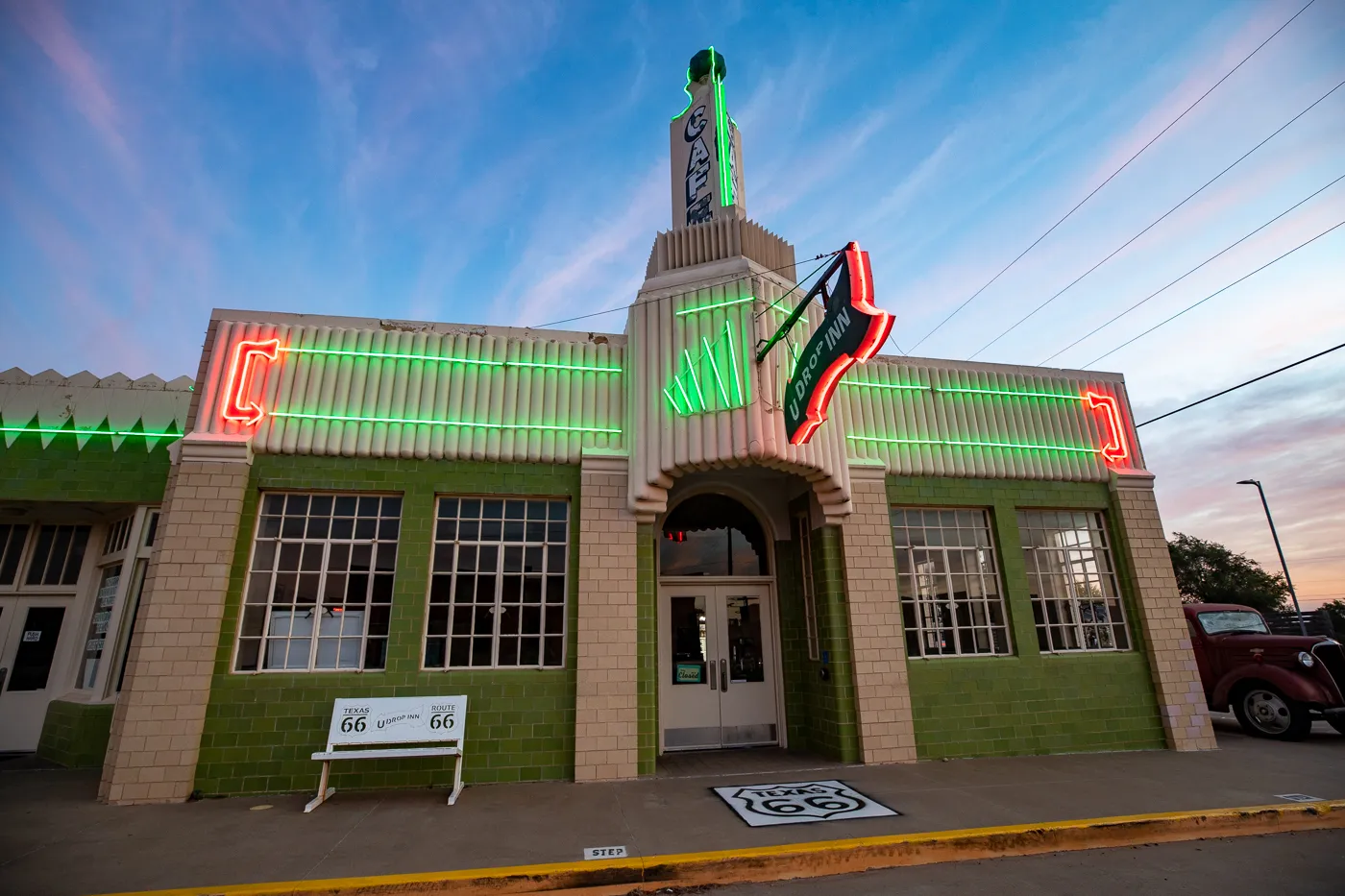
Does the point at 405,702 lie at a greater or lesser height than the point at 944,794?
greater

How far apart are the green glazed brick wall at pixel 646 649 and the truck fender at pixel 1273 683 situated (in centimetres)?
939

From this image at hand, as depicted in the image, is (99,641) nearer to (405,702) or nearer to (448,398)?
(405,702)

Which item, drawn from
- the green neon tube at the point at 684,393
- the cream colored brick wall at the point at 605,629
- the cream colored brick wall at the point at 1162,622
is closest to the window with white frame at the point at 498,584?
the cream colored brick wall at the point at 605,629

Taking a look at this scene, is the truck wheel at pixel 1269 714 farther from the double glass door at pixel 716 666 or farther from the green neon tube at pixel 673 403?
the green neon tube at pixel 673 403

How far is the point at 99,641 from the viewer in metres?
9.41

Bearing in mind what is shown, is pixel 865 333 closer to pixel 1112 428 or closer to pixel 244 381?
Answer: pixel 1112 428

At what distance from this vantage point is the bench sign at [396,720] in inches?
275

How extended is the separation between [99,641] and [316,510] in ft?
14.7

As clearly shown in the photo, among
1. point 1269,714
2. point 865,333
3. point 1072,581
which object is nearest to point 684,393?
point 865,333

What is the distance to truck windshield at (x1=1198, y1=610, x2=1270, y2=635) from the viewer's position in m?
11.0

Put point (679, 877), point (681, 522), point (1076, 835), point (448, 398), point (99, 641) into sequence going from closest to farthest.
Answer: point (679, 877) → point (1076, 835) → point (448, 398) → point (99, 641) → point (681, 522)

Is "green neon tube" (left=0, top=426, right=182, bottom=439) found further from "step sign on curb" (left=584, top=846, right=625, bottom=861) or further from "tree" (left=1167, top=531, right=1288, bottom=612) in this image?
"tree" (left=1167, top=531, right=1288, bottom=612)

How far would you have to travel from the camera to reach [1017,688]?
9125mm

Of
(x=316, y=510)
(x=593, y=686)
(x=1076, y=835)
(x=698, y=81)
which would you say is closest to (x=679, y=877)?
(x=593, y=686)
